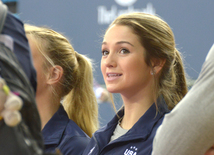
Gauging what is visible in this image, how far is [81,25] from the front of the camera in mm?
3230

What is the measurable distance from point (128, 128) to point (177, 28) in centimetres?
168

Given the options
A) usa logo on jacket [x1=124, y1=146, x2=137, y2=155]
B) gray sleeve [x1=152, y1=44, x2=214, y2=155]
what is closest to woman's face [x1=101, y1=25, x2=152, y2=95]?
usa logo on jacket [x1=124, y1=146, x2=137, y2=155]

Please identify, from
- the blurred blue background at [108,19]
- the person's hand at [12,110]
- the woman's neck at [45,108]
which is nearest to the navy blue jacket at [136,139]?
the woman's neck at [45,108]

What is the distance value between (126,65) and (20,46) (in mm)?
750

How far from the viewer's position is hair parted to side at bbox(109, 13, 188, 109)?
1.25m

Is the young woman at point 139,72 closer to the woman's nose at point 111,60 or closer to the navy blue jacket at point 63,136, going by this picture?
the woman's nose at point 111,60

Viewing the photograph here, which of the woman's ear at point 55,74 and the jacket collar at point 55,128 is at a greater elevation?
the woman's ear at point 55,74

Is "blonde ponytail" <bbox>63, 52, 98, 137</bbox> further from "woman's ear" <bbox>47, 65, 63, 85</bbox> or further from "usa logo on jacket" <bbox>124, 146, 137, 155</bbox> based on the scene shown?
"usa logo on jacket" <bbox>124, 146, 137, 155</bbox>

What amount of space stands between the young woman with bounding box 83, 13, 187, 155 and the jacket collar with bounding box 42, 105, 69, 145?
195 millimetres

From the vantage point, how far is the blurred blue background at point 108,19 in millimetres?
2611

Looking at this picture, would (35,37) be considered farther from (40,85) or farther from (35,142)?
(35,142)

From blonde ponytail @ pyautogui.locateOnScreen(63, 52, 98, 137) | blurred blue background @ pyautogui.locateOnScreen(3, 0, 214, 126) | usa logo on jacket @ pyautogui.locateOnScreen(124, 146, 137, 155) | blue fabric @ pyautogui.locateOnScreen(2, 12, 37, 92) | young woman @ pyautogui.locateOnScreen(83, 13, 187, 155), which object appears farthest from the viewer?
blurred blue background @ pyautogui.locateOnScreen(3, 0, 214, 126)

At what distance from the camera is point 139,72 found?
4.04ft

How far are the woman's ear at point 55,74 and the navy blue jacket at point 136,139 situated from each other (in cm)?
42
